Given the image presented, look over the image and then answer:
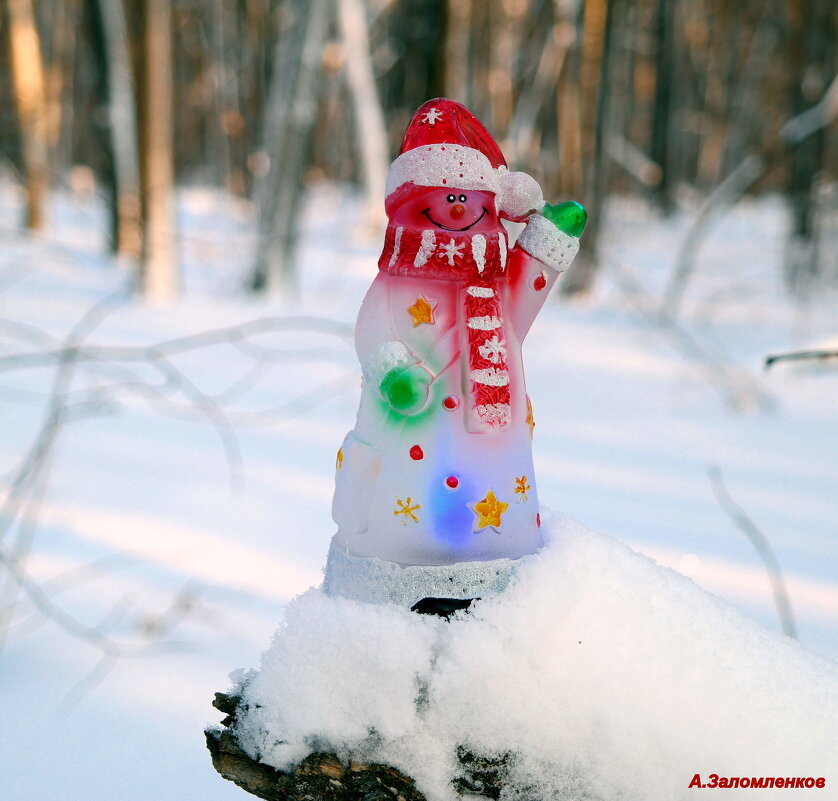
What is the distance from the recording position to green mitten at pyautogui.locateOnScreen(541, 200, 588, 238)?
125cm

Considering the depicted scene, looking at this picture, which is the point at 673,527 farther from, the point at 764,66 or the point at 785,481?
the point at 764,66

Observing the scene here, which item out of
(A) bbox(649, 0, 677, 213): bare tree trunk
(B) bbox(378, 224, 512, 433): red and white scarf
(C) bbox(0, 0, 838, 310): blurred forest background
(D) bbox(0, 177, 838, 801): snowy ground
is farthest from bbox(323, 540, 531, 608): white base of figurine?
(A) bbox(649, 0, 677, 213): bare tree trunk

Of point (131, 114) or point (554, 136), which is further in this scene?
point (554, 136)

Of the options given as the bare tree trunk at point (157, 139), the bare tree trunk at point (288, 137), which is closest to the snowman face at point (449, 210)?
the bare tree trunk at point (288, 137)

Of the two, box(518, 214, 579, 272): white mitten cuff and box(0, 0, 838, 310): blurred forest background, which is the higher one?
box(0, 0, 838, 310): blurred forest background

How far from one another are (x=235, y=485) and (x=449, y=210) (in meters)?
1.72

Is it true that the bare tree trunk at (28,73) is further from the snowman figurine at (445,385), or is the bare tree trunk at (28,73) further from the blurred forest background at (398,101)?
the snowman figurine at (445,385)

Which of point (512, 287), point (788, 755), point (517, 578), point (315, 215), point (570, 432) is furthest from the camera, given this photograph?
point (315, 215)

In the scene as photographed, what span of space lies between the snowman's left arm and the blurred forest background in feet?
4.51

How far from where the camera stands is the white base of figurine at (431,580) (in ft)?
3.79

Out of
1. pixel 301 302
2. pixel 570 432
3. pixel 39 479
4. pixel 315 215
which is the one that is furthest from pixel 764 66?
pixel 39 479

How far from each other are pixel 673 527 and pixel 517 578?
1450 mm

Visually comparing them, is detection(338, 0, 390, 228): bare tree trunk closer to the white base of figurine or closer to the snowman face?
the snowman face

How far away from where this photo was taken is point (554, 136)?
15.9 m
